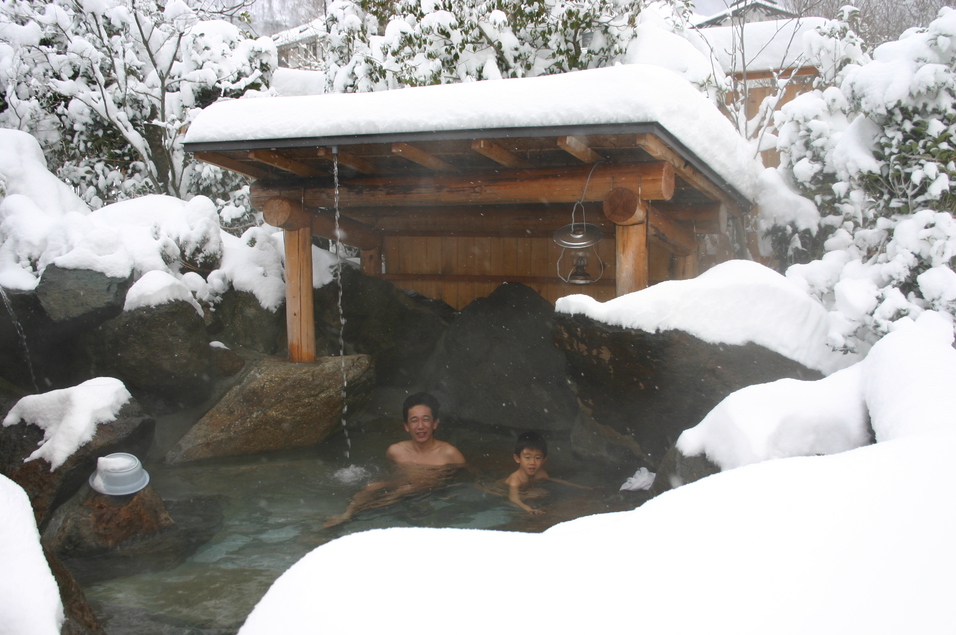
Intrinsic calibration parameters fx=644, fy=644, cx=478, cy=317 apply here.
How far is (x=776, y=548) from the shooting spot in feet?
3.46

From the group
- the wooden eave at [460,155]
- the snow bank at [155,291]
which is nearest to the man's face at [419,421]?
the wooden eave at [460,155]

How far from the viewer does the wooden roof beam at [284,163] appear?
5074 millimetres

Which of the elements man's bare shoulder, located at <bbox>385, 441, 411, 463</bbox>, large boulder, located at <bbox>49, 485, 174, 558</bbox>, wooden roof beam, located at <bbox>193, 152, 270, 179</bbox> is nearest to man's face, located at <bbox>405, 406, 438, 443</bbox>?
man's bare shoulder, located at <bbox>385, 441, 411, 463</bbox>

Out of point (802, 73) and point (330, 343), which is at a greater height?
point (802, 73)

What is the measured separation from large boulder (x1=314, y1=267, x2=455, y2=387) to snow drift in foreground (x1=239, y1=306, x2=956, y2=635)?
6192mm

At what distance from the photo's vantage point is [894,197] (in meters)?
4.49

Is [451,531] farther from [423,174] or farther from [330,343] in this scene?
[330,343]

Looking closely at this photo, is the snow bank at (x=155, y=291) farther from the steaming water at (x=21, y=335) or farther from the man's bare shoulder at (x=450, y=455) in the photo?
the man's bare shoulder at (x=450, y=455)

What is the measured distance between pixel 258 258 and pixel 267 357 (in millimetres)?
1258

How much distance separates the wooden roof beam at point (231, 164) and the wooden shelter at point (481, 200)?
0.06 feet

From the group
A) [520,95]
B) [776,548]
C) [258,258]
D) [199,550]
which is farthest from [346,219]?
[776,548]

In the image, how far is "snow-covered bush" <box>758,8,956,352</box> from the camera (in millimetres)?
3924

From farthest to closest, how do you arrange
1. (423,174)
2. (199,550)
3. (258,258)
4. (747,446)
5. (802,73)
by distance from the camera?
(802,73)
(258,258)
(423,174)
(199,550)
(747,446)

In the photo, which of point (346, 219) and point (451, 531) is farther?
point (346, 219)
